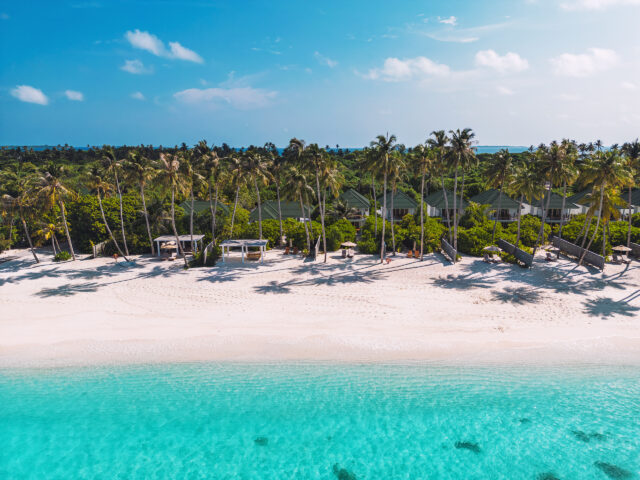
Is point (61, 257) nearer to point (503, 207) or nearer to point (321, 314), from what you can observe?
point (321, 314)

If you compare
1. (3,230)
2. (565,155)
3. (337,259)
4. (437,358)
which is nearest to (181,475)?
(437,358)

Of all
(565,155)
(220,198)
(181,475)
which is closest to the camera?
(181,475)

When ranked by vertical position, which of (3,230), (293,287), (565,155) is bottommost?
(293,287)

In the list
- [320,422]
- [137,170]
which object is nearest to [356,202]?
[137,170]

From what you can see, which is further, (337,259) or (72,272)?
(337,259)

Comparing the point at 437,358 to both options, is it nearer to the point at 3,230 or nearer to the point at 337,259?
the point at 337,259

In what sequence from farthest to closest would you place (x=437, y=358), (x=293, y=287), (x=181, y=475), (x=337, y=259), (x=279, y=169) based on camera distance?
(x=279, y=169) → (x=337, y=259) → (x=293, y=287) → (x=437, y=358) → (x=181, y=475)

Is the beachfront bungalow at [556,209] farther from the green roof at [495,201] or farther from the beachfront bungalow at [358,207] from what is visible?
the beachfront bungalow at [358,207]

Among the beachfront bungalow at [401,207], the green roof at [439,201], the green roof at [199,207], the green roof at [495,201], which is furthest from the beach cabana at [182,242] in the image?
the green roof at [495,201]
